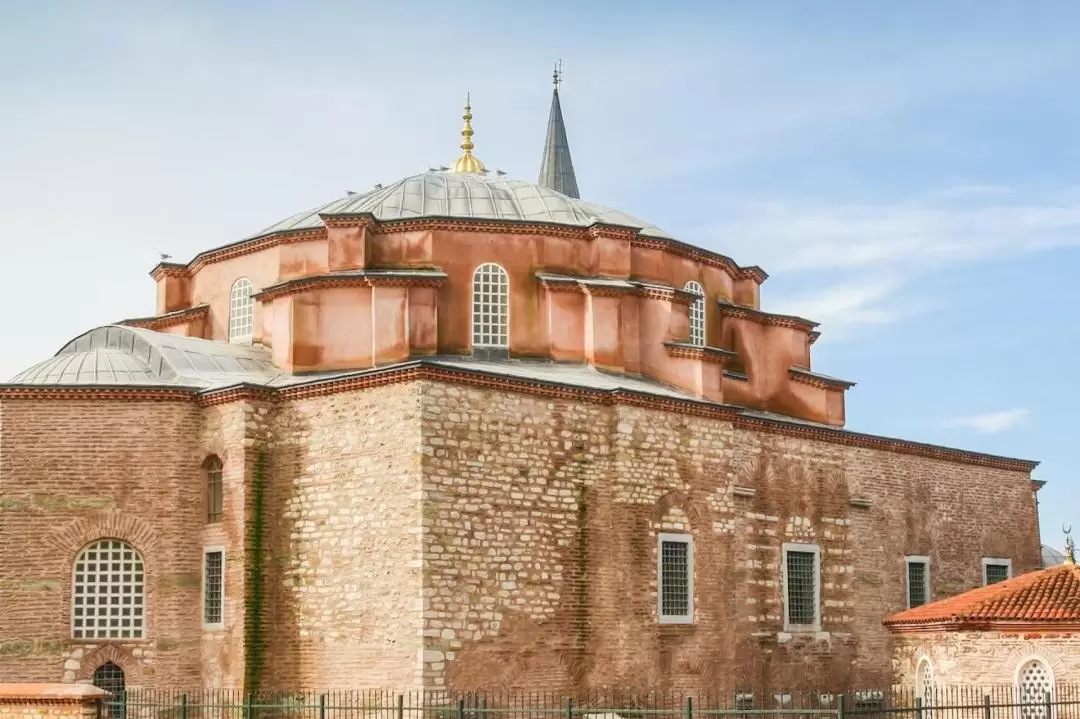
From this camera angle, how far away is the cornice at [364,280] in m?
21.0

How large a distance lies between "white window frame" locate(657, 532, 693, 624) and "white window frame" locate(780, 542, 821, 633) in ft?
8.87

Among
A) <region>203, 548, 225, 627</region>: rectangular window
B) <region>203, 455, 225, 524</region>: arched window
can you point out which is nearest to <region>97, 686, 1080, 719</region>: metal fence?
Answer: <region>203, 548, 225, 627</region>: rectangular window

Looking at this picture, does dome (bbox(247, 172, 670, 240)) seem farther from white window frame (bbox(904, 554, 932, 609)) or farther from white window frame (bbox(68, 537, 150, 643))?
white window frame (bbox(904, 554, 932, 609))

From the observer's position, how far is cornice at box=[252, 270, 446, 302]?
21047 mm

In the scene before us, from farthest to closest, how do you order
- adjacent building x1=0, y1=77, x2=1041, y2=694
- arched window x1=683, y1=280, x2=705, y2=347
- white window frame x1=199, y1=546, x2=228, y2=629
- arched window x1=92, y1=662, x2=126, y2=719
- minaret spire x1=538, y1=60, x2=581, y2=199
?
minaret spire x1=538, y1=60, x2=581, y2=199 → arched window x1=683, y1=280, x2=705, y2=347 → white window frame x1=199, y1=546, x2=228, y2=629 → arched window x1=92, y1=662, x2=126, y2=719 → adjacent building x1=0, y1=77, x2=1041, y2=694

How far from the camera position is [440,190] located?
78.2 ft

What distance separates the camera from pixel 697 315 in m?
24.3

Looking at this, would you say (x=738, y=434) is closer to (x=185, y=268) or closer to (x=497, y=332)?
(x=497, y=332)

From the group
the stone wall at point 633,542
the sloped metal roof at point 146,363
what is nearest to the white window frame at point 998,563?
the stone wall at point 633,542

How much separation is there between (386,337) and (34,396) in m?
5.03

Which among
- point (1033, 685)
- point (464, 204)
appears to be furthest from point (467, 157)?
point (1033, 685)

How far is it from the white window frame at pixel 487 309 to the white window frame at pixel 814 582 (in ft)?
18.9

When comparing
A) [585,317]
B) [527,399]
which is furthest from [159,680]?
[585,317]

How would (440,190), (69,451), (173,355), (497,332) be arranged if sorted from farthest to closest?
(440,190)
(497,332)
(173,355)
(69,451)
